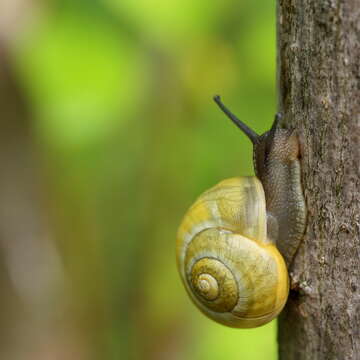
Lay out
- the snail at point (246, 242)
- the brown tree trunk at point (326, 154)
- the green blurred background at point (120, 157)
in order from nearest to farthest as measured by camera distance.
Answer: the brown tree trunk at point (326, 154), the snail at point (246, 242), the green blurred background at point (120, 157)

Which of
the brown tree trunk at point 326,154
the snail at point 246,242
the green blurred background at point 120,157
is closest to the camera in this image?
the brown tree trunk at point 326,154

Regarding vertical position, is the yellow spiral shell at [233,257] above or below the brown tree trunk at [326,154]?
below

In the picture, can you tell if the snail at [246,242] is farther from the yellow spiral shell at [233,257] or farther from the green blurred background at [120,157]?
the green blurred background at [120,157]

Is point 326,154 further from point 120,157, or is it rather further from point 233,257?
point 120,157

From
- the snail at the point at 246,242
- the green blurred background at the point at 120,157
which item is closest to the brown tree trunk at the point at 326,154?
the snail at the point at 246,242

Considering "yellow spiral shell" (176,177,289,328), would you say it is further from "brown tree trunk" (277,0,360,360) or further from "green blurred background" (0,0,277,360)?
"green blurred background" (0,0,277,360)

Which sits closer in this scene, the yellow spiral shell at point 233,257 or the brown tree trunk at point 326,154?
the brown tree trunk at point 326,154

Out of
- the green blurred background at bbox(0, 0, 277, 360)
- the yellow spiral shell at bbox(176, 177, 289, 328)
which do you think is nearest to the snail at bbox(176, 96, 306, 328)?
the yellow spiral shell at bbox(176, 177, 289, 328)

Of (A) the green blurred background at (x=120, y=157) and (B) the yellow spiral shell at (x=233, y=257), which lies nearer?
(B) the yellow spiral shell at (x=233, y=257)
